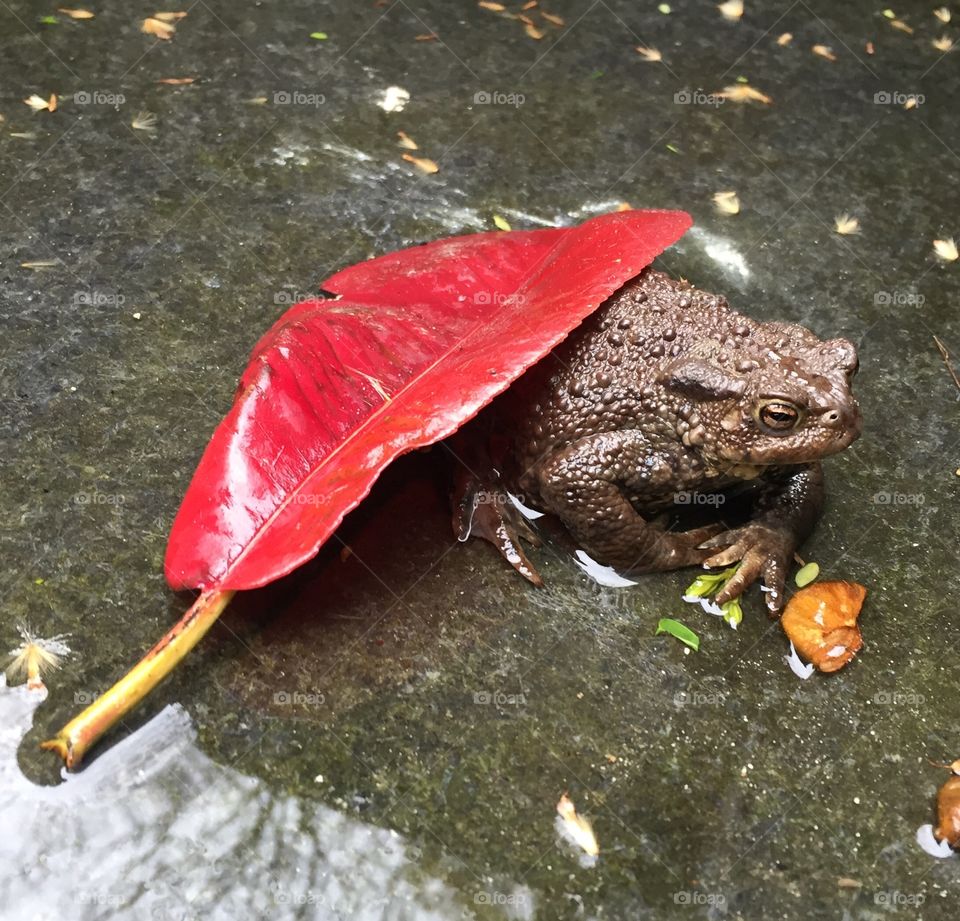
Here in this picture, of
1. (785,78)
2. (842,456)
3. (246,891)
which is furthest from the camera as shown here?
(785,78)

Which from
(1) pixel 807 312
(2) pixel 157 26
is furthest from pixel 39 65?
(1) pixel 807 312

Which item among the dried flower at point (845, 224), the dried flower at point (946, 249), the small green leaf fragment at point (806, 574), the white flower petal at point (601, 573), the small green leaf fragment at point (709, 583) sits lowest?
the small green leaf fragment at point (806, 574)

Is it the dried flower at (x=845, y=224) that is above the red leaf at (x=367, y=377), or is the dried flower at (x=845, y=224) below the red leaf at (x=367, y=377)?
below

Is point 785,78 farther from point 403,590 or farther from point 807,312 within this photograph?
point 403,590

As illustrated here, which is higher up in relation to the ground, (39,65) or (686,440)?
(39,65)

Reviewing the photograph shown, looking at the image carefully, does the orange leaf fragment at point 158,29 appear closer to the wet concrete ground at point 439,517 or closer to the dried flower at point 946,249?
the wet concrete ground at point 439,517

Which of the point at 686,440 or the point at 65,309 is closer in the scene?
the point at 686,440

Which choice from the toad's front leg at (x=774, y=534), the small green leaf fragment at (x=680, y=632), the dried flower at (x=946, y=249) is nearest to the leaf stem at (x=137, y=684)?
the small green leaf fragment at (x=680, y=632)
